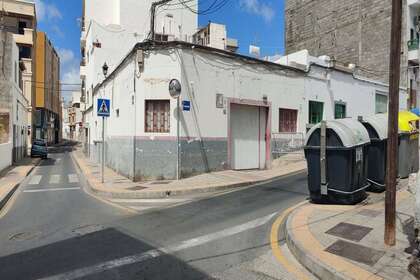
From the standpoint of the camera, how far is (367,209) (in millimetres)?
6805

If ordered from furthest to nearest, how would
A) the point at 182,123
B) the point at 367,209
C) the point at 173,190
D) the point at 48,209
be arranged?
the point at 182,123
the point at 173,190
the point at 48,209
the point at 367,209

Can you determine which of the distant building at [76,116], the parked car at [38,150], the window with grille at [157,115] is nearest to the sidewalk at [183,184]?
the window with grille at [157,115]

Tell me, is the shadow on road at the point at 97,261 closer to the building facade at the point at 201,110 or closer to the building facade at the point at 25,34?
the building facade at the point at 201,110

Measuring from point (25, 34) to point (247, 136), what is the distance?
38.1 metres

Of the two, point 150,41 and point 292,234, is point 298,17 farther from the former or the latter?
point 292,234

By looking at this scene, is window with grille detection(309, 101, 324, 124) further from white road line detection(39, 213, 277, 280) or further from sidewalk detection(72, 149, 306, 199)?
white road line detection(39, 213, 277, 280)

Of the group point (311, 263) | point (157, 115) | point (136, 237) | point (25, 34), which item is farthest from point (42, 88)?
point (311, 263)

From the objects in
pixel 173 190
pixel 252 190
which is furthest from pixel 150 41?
pixel 252 190

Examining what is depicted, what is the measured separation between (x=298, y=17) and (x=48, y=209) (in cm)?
3200

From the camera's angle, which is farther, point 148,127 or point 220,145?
point 220,145

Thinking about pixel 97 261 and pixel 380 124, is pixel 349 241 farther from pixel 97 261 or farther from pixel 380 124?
pixel 380 124

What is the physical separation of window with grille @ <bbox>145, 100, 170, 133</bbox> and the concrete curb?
7.99 m

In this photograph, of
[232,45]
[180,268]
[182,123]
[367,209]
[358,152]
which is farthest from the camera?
[232,45]

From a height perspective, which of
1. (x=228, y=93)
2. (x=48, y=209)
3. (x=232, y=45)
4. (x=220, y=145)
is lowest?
(x=48, y=209)
